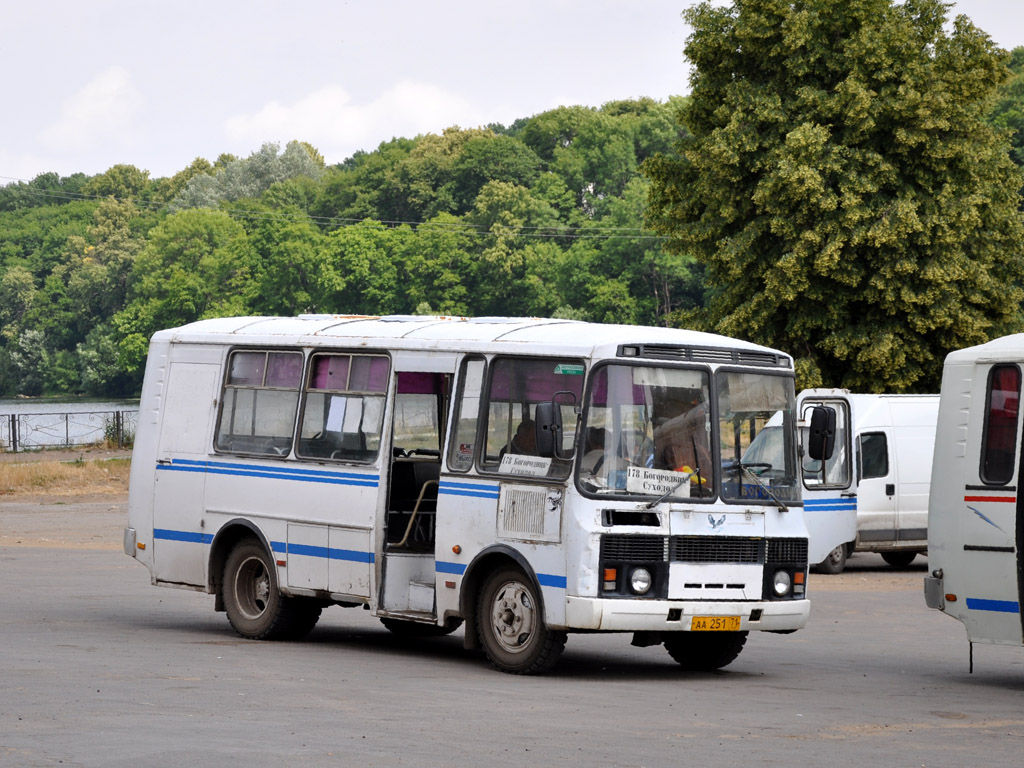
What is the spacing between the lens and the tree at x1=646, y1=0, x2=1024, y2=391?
38.3 meters

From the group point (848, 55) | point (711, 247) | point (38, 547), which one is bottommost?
point (38, 547)

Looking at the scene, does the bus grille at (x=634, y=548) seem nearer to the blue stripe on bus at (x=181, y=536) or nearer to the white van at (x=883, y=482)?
the blue stripe on bus at (x=181, y=536)

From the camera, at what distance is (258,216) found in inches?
4734

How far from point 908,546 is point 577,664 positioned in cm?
1303

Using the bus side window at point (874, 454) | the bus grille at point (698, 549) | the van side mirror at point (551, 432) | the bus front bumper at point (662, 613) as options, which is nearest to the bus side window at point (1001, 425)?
the bus grille at point (698, 549)

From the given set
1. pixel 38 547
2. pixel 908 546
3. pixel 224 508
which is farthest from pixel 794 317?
pixel 224 508

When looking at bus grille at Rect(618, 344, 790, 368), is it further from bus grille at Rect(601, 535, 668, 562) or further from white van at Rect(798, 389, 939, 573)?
white van at Rect(798, 389, 939, 573)

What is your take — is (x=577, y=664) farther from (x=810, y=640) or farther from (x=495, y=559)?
(x=810, y=640)

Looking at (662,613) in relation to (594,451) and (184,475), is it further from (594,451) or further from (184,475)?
(184,475)

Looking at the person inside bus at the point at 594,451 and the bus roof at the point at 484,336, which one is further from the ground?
the bus roof at the point at 484,336

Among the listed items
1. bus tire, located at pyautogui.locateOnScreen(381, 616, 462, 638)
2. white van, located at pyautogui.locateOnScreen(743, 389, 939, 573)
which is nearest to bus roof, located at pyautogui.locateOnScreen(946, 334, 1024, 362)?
bus tire, located at pyautogui.locateOnScreen(381, 616, 462, 638)

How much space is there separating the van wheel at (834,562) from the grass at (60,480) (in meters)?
21.4

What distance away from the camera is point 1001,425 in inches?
558

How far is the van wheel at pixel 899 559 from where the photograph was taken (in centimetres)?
2808
